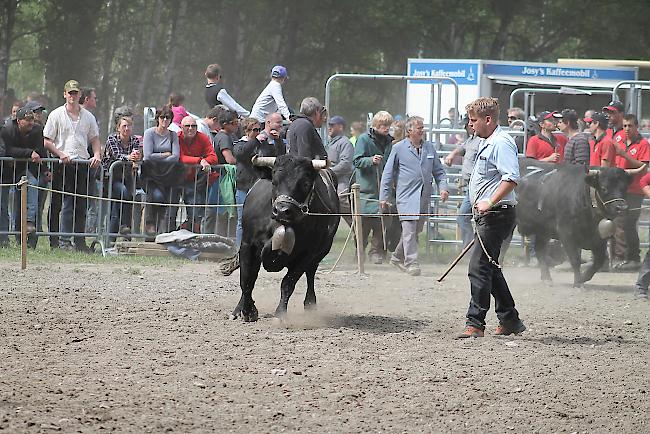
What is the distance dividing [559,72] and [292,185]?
16845mm

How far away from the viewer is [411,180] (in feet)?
52.9

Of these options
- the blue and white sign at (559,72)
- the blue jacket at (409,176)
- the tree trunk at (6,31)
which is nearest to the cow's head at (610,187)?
the blue jacket at (409,176)

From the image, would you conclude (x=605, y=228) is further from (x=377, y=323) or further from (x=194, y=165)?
(x=194, y=165)

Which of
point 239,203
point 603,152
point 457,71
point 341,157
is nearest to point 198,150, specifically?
point 239,203

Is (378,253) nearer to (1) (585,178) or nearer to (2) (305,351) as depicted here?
(1) (585,178)

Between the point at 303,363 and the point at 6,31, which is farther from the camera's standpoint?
the point at 6,31

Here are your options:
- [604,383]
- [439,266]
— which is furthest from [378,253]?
[604,383]

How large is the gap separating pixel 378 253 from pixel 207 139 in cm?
297

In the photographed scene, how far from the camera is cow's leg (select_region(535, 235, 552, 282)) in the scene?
1559 cm

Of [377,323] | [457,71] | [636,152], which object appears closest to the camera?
[377,323]

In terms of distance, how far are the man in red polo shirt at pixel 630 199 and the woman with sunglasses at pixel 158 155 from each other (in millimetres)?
6046

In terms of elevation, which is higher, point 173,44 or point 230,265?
point 173,44

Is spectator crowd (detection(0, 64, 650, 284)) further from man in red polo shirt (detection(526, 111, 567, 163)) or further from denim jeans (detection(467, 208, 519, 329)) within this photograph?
denim jeans (detection(467, 208, 519, 329))

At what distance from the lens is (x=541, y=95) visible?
26734 millimetres
